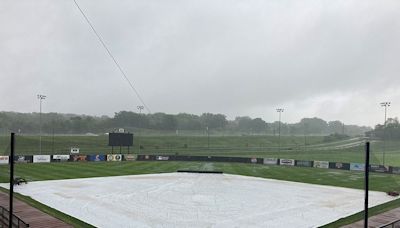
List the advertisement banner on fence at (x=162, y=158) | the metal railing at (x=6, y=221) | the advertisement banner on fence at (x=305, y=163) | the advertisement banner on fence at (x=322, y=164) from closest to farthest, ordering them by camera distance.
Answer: the metal railing at (x=6, y=221), the advertisement banner on fence at (x=322, y=164), the advertisement banner on fence at (x=305, y=163), the advertisement banner on fence at (x=162, y=158)

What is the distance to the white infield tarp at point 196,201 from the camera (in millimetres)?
26281

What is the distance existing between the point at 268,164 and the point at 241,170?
1331cm

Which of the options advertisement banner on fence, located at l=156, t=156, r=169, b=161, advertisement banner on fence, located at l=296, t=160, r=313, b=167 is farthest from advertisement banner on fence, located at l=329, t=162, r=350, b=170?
advertisement banner on fence, located at l=156, t=156, r=169, b=161

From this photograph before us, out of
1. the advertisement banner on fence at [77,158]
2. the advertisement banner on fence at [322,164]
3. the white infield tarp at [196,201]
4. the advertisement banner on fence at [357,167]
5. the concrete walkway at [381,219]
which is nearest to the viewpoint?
the concrete walkway at [381,219]

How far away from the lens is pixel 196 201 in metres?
33.8

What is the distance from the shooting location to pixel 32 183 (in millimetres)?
42969

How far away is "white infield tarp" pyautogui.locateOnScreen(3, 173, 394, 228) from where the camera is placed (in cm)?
2628

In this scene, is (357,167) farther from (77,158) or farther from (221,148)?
(221,148)

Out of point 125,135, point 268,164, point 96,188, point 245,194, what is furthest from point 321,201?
point 125,135

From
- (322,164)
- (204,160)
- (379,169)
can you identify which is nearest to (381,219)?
(379,169)

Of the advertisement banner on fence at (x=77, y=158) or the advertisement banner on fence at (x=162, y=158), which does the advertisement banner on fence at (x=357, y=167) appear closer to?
the advertisement banner on fence at (x=162, y=158)

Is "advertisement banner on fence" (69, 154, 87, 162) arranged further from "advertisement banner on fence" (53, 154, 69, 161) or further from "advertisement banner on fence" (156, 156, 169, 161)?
"advertisement banner on fence" (156, 156, 169, 161)

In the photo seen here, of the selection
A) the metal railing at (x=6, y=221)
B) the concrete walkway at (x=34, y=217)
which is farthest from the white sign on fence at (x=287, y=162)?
the metal railing at (x=6, y=221)

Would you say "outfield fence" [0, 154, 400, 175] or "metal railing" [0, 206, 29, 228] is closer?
"metal railing" [0, 206, 29, 228]
